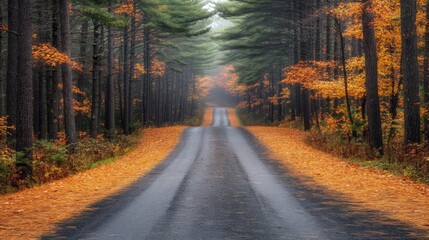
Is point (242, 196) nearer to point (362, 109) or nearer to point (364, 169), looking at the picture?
point (364, 169)

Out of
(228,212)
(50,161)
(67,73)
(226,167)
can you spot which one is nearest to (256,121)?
(67,73)

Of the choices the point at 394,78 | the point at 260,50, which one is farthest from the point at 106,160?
the point at 260,50

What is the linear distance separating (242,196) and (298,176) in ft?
12.5

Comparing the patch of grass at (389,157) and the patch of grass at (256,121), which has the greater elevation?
the patch of grass at (256,121)

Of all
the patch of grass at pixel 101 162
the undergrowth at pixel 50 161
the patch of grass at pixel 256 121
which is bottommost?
the patch of grass at pixel 101 162

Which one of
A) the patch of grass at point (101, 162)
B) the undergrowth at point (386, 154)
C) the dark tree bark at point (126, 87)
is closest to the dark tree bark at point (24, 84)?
the patch of grass at point (101, 162)

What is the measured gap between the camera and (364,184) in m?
11.4

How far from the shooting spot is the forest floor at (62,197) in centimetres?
750

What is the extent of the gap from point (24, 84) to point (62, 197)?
4.05 metres

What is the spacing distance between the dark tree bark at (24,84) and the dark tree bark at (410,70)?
12615 millimetres

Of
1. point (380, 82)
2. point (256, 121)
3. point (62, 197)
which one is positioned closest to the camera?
point (62, 197)

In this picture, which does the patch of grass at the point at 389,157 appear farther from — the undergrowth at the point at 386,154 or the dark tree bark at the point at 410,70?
the dark tree bark at the point at 410,70

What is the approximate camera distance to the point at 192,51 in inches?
2108

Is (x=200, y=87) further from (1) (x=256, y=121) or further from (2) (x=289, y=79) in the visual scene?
(2) (x=289, y=79)
